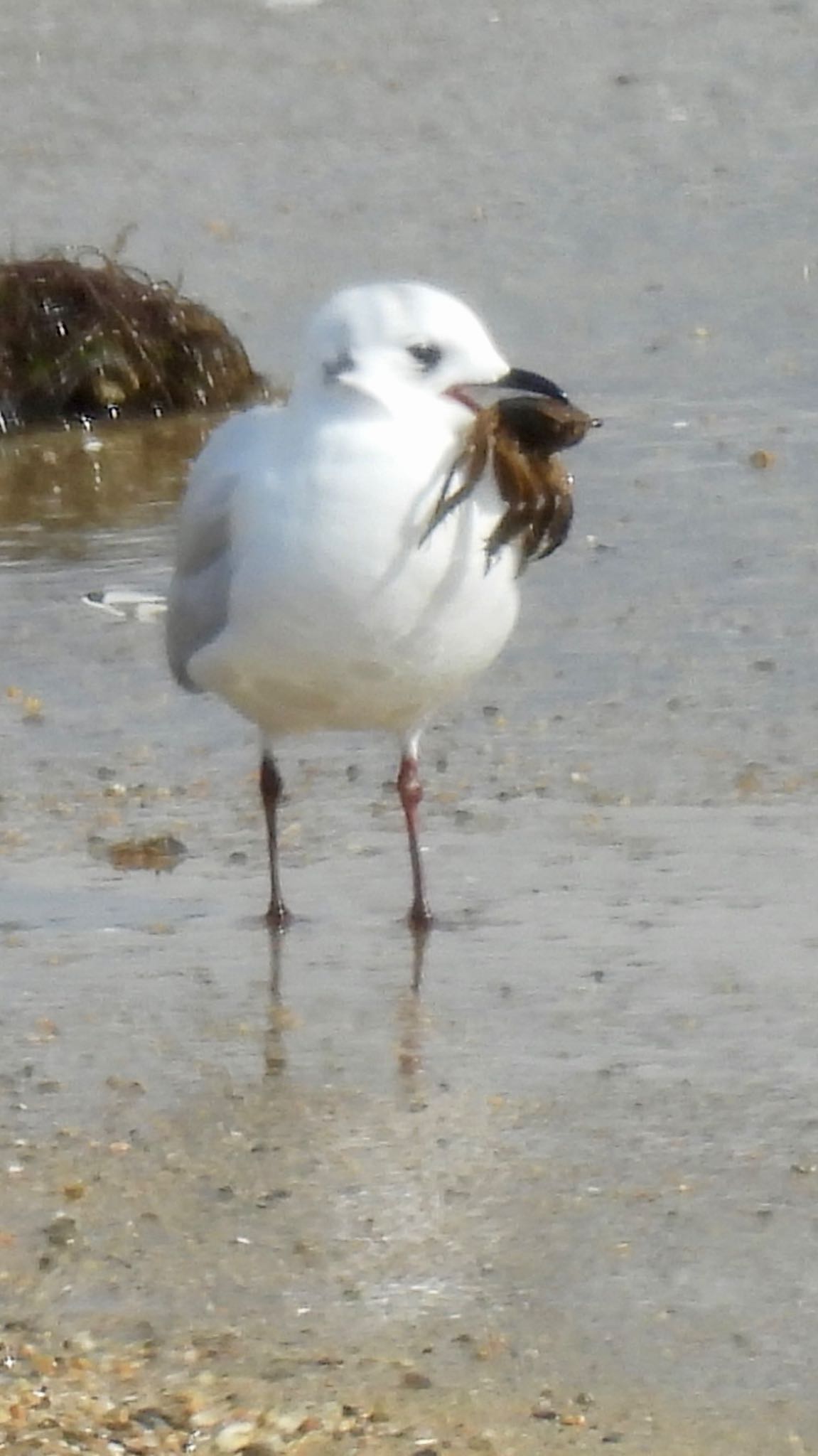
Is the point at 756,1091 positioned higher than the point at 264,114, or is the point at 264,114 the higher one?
the point at 264,114

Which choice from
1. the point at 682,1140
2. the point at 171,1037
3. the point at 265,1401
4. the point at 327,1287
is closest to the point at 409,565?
the point at 171,1037

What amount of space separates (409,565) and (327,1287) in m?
1.57

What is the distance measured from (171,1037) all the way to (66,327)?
5386 mm

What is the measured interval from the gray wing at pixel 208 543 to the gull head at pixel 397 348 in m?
0.25

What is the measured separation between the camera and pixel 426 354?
16.2 feet

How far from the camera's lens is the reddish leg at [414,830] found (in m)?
5.18

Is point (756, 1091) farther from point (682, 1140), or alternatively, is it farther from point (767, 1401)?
point (767, 1401)

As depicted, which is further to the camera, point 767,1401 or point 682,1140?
point 682,1140

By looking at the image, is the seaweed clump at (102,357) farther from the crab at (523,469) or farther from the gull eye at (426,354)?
the gull eye at (426,354)

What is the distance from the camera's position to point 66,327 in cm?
972

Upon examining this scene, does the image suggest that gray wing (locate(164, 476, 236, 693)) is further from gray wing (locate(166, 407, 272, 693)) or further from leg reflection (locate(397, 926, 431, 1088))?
leg reflection (locate(397, 926, 431, 1088))

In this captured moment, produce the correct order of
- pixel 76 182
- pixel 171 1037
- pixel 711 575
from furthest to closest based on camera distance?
1. pixel 76 182
2. pixel 711 575
3. pixel 171 1037

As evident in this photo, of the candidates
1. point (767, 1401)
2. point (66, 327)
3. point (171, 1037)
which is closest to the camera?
point (767, 1401)

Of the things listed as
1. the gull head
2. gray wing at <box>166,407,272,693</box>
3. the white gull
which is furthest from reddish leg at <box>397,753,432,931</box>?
the gull head
